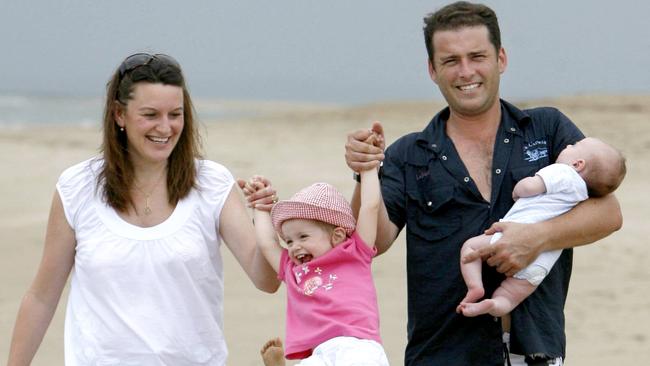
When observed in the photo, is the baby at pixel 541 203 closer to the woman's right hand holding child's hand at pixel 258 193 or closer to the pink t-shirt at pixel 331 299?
the pink t-shirt at pixel 331 299

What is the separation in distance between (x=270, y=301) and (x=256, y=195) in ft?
20.2

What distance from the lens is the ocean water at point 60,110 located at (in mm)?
32656

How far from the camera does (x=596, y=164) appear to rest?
13.4 ft

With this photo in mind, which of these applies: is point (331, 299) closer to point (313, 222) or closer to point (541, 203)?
point (313, 222)

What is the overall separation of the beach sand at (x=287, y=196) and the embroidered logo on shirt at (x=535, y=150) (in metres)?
1.59

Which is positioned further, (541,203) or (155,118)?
(541,203)

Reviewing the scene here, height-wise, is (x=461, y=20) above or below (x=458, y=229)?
above

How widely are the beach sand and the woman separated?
123cm

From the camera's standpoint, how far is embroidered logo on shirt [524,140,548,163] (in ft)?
14.1

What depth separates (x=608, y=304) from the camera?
33.6 ft

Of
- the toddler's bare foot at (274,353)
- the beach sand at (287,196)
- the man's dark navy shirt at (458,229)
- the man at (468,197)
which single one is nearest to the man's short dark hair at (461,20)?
the man at (468,197)

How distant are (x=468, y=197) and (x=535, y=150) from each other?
1.04ft

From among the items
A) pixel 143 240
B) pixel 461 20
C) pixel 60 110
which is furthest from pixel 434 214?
pixel 60 110

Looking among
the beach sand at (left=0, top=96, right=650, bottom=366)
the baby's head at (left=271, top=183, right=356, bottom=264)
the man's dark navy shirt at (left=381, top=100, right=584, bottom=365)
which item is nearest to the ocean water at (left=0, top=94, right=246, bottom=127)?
the beach sand at (left=0, top=96, right=650, bottom=366)
